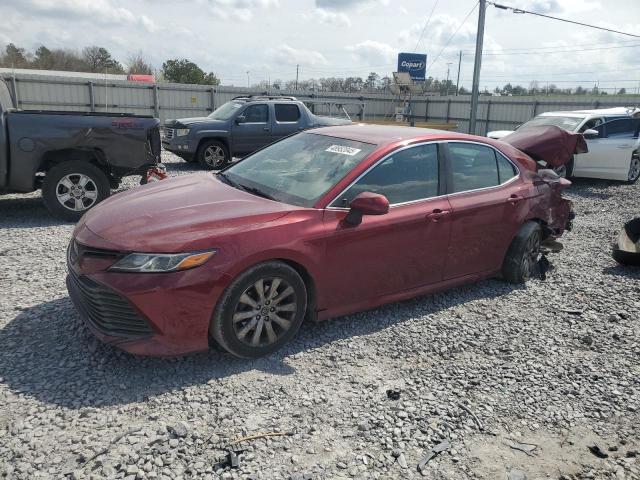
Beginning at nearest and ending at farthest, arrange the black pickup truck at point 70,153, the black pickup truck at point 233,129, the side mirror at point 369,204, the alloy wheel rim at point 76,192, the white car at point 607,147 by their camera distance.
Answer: the side mirror at point 369,204 → the black pickup truck at point 70,153 → the alloy wheel rim at point 76,192 → the white car at point 607,147 → the black pickup truck at point 233,129

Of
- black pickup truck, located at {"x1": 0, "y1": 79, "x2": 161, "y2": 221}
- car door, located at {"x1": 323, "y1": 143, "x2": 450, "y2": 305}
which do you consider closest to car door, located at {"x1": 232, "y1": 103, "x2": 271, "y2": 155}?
black pickup truck, located at {"x1": 0, "y1": 79, "x2": 161, "y2": 221}

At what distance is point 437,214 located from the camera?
4.45 meters

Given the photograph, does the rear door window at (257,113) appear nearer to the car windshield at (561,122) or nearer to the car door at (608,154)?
the car windshield at (561,122)

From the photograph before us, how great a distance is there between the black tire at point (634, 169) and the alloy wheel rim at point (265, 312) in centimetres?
1138

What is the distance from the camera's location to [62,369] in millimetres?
3451

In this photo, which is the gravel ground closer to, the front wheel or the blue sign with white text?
the front wheel

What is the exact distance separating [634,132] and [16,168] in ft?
41.3

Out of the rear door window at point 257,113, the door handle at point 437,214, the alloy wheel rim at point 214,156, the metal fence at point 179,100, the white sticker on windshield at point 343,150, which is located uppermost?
the metal fence at point 179,100

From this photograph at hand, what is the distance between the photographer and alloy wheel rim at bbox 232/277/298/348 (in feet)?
11.7

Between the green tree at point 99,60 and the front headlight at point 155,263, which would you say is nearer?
the front headlight at point 155,263

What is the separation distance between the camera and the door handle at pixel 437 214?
4406 mm

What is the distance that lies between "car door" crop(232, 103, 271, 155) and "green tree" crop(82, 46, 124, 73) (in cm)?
4739

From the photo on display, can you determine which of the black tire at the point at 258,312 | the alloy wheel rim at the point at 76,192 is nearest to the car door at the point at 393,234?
the black tire at the point at 258,312

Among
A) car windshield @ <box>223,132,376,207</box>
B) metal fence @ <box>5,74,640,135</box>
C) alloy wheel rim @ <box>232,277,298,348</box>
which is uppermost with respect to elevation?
metal fence @ <box>5,74,640,135</box>
